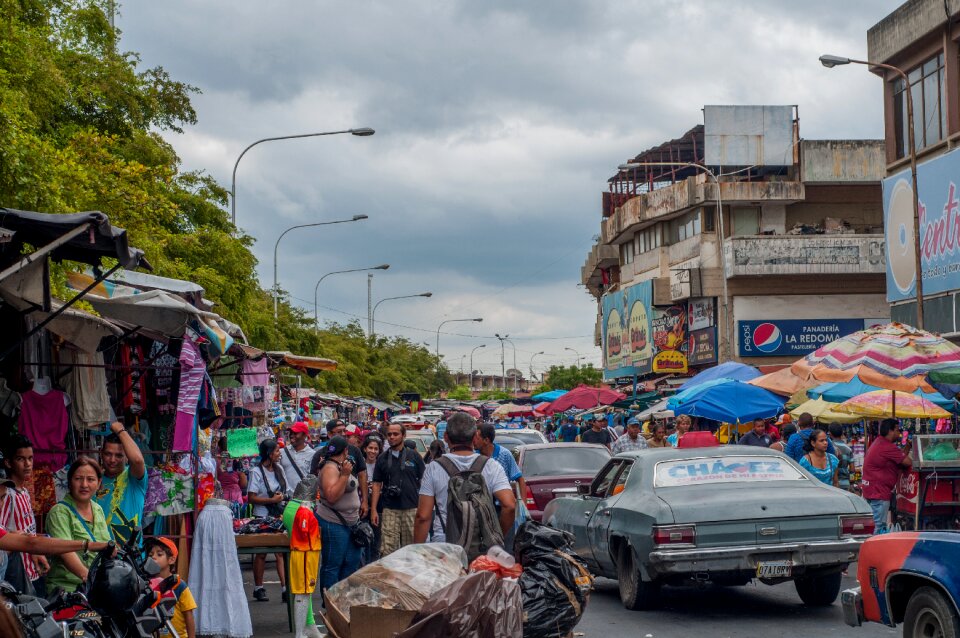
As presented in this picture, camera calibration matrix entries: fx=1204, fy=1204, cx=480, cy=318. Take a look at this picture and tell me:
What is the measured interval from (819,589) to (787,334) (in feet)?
140

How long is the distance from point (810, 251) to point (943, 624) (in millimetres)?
45981

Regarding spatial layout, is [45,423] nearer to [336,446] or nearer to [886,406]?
[336,446]

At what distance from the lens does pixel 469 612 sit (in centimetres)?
677

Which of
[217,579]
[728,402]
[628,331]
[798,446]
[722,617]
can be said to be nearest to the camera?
[217,579]

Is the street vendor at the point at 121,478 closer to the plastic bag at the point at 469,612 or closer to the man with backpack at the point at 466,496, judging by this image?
the man with backpack at the point at 466,496

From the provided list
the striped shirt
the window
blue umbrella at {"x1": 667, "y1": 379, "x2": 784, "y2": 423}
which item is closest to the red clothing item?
blue umbrella at {"x1": 667, "y1": 379, "x2": 784, "y2": 423}

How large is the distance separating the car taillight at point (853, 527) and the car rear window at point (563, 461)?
7.12 metres

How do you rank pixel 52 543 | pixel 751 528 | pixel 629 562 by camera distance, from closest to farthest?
pixel 52 543 < pixel 751 528 < pixel 629 562

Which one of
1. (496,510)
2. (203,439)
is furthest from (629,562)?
(203,439)

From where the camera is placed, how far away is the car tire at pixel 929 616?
7.12 m

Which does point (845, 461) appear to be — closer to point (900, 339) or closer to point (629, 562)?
point (900, 339)

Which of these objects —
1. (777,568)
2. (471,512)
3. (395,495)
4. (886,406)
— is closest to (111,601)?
(471,512)

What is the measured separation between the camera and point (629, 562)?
1152 cm

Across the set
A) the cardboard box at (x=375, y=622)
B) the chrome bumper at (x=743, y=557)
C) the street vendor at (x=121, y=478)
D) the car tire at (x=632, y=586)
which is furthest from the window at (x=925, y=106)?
the cardboard box at (x=375, y=622)
